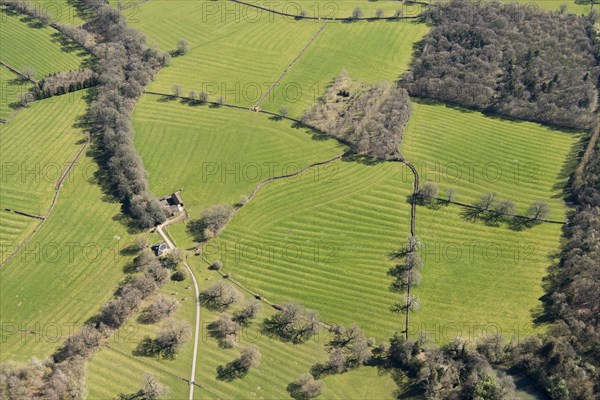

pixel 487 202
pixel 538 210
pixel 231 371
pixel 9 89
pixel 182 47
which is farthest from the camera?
pixel 182 47

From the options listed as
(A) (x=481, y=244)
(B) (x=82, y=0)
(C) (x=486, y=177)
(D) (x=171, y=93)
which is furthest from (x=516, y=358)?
(B) (x=82, y=0)

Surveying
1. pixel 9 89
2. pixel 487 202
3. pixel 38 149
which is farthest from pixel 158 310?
pixel 9 89

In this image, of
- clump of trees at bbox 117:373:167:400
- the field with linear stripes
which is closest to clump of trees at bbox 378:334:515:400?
the field with linear stripes

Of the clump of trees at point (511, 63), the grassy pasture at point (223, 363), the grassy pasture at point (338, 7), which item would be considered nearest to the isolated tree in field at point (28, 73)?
the grassy pasture at point (338, 7)

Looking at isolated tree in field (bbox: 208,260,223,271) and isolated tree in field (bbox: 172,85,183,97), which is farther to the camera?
isolated tree in field (bbox: 172,85,183,97)

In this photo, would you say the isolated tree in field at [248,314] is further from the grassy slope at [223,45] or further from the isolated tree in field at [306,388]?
the grassy slope at [223,45]

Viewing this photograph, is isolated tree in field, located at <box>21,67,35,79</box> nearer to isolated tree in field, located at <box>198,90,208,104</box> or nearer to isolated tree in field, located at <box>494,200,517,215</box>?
isolated tree in field, located at <box>198,90,208,104</box>

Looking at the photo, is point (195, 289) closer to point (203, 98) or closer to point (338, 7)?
point (203, 98)
